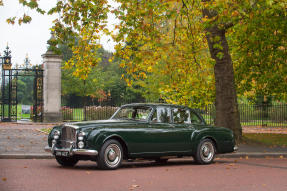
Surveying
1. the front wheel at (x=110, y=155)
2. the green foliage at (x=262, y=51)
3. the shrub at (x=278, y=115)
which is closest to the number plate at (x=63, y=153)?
the front wheel at (x=110, y=155)

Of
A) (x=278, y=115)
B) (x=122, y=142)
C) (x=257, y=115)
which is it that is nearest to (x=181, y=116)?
(x=122, y=142)

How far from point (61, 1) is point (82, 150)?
747 centimetres

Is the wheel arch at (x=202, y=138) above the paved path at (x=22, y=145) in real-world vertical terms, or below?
above

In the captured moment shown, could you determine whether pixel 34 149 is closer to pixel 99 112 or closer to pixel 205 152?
pixel 205 152

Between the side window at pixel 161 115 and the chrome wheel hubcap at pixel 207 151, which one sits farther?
the chrome wheel hubcap at pixel 207 151

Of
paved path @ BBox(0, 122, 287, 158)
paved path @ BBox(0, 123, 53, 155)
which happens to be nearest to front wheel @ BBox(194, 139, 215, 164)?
paved path @ BBox(0, 122, 287, 158)

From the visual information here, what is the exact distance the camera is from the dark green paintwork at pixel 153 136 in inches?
404

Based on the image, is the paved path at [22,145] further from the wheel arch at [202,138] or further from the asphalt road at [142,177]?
the wheel arch at [202,138]

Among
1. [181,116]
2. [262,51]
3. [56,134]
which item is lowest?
[56,134]

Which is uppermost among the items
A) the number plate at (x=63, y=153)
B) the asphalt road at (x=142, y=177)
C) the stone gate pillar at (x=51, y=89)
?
the stone gate pillar at (x=51, y=89)

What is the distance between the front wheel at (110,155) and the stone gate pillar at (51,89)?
19.0 meters

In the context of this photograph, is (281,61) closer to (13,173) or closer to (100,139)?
(100,139)

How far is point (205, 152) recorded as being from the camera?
Answer: 12539mm

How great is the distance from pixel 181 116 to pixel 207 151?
1.19 metres
